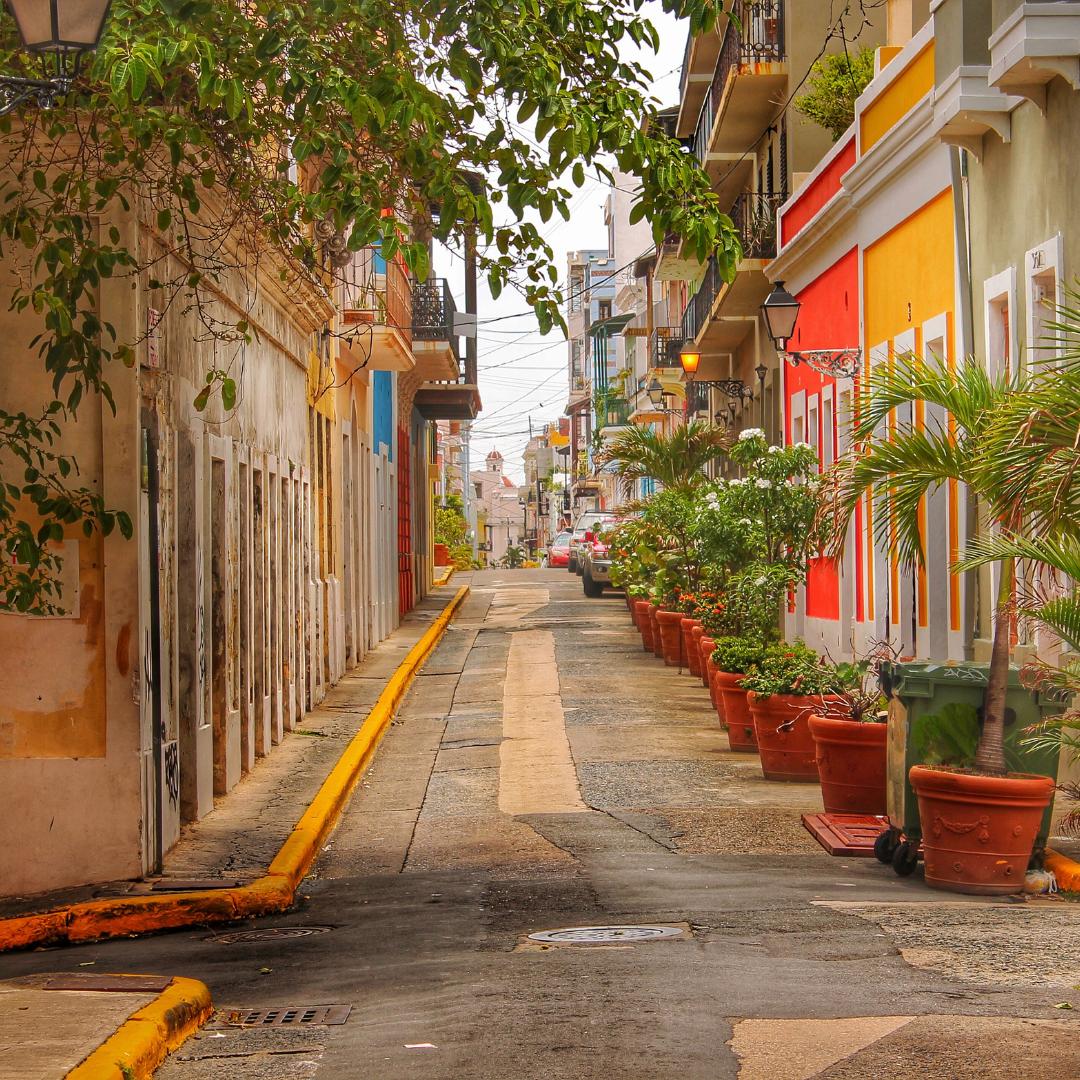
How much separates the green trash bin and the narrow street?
1.16 feet

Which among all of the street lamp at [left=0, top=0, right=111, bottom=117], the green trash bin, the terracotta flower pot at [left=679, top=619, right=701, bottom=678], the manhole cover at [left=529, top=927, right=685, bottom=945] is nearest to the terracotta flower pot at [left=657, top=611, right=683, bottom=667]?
the terracotta flower pot at [left=679, top=619, right=701, bottom=678]

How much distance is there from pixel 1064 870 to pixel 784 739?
364 cm

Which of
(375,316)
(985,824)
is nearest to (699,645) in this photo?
(375,316)

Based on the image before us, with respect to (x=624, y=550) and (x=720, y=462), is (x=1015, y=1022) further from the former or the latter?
(x=720, y=462)

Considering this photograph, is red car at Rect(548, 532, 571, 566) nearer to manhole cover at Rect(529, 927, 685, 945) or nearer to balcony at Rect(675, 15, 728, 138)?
balcony at Rect(675, 15, 728, 138)

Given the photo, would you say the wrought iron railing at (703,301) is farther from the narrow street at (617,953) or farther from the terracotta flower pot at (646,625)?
the narrow street at (617,953)

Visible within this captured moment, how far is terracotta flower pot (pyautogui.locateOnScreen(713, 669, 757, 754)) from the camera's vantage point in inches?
495

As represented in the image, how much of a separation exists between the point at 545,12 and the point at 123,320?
2.94 metres

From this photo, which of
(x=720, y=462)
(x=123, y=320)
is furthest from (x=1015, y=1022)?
(x=720, y=462)

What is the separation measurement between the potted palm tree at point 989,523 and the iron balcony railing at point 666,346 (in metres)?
26.0

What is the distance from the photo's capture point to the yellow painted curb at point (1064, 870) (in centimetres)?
739

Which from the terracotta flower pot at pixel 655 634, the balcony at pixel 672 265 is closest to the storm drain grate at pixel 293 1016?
the terracotta flower pot at pixel 655 634

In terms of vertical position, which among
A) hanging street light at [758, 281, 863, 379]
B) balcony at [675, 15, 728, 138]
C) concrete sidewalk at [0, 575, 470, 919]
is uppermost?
→ balcony at [675, 15, 728, 138]

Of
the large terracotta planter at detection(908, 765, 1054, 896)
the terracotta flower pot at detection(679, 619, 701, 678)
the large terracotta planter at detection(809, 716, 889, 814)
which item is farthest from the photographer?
the terracotta flower pot at detection(679, 619, 701, 678)
